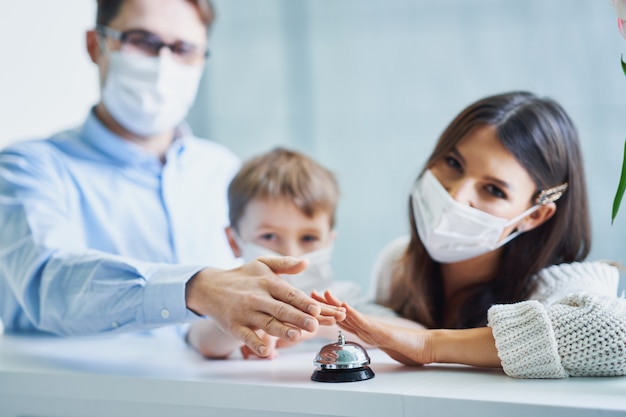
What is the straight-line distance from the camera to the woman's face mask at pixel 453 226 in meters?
1.30

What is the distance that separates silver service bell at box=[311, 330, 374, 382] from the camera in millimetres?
1004

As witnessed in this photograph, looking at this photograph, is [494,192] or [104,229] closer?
[494,192]

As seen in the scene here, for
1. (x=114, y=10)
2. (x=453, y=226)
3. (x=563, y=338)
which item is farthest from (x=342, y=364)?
(x=114, y=10)

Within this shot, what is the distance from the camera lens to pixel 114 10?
1739 millimetres

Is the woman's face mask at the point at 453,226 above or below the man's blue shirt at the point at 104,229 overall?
above

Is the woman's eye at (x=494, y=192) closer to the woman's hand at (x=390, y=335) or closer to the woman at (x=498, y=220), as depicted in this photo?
the woman at (x=498, y=220)

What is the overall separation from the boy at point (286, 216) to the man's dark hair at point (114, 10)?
1.30ft

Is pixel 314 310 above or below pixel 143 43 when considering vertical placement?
below

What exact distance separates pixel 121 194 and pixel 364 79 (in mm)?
1215

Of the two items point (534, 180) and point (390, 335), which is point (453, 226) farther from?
point (390, 335)

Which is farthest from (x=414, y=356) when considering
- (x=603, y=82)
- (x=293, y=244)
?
(x=603, y=82)

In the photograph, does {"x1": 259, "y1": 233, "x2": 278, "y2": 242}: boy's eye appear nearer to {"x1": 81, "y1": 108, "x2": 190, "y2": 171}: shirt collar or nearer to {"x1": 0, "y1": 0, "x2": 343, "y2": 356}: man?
{"x1": 0, "y1": 0, "x2": 343, "y2": 356}: man

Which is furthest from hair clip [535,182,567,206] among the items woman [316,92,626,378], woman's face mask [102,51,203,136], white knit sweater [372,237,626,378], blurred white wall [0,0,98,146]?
blurred white wall [0,0,98,146]

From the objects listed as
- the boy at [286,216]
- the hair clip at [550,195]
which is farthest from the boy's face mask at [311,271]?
the hair clip at [550,195]
